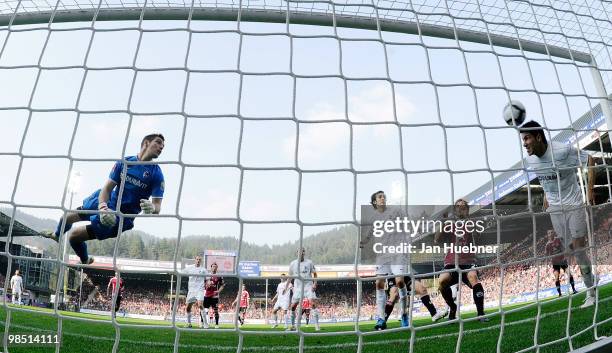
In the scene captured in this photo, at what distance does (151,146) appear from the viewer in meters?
2.98

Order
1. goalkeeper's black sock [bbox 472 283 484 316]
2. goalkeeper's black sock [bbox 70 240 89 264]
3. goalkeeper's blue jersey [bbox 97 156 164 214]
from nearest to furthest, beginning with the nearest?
goalkeeper's blue jersey [bbox 97 156 164 214] < goalkeeper's black sock [bbox 70 240 89 264] < goalkeeper's black sock [bbox 472 283 484 316]

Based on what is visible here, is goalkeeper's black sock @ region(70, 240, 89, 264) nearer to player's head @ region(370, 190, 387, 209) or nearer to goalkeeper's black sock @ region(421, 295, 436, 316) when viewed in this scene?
player's head @ region(370, 190, 387, 209)

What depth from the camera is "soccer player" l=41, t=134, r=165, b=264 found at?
2.98 metres

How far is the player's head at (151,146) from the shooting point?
286cm

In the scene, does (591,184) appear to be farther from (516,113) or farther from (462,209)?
(462,209)

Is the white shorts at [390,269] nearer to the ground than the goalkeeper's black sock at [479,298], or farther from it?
farther from it

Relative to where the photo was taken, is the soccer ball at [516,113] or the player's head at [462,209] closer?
the soccer ball at [516,113]

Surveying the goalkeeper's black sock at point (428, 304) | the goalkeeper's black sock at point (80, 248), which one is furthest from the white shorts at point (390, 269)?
the goalkeeper's black sock at point (80, 248)

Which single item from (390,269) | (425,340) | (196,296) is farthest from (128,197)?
(196,296)

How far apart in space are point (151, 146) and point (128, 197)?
535 millimetres

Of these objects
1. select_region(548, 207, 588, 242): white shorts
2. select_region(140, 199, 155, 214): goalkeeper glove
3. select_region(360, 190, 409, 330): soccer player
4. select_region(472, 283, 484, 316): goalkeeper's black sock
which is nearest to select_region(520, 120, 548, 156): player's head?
select_region(548, 207, 588, 242): white shorts

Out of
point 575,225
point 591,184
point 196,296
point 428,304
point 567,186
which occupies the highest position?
point 567,186

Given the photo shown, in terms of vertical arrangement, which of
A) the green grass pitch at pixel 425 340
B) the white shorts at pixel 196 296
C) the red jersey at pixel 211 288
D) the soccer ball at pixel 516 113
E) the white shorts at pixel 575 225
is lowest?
the green grass pitch at pixel 425 340

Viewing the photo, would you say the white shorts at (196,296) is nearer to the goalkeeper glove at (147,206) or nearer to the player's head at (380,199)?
the player's head at (380,199)
